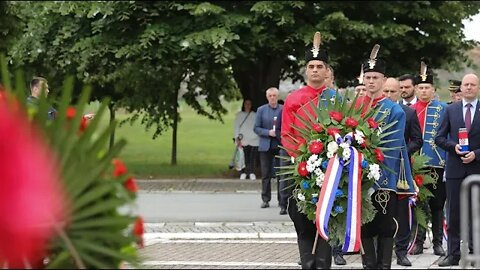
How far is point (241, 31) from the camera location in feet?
71.2

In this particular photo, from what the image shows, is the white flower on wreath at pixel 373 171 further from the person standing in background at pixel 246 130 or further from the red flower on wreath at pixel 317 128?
the person standing in background at pixel 246 130

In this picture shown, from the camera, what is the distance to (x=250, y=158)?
23.3m

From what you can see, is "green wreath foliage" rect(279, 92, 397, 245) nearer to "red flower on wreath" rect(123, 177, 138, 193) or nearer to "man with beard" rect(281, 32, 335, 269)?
"man with beard" rect(281, 32, 335, 269)

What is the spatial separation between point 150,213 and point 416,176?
6.52m

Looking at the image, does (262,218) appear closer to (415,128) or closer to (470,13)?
(415,128)

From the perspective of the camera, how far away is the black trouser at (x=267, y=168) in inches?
699

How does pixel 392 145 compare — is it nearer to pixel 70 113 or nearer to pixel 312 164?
pixel 312 164

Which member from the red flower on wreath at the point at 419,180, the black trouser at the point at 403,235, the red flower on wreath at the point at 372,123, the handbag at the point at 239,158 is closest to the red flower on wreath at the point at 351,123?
the red flower on wreath at the point at 372,123

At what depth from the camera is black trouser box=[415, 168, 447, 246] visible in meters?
12.5

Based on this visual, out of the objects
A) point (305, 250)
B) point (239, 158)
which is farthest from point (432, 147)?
point (239, 158)

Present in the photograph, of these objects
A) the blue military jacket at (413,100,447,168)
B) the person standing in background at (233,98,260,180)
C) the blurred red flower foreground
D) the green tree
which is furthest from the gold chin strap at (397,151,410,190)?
the person standing in background at (233,98,260,180)

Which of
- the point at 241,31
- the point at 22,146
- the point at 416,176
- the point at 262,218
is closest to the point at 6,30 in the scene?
the point at 241,31

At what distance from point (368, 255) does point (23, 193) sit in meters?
5.33

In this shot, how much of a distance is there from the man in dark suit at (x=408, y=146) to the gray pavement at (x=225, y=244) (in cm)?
17
